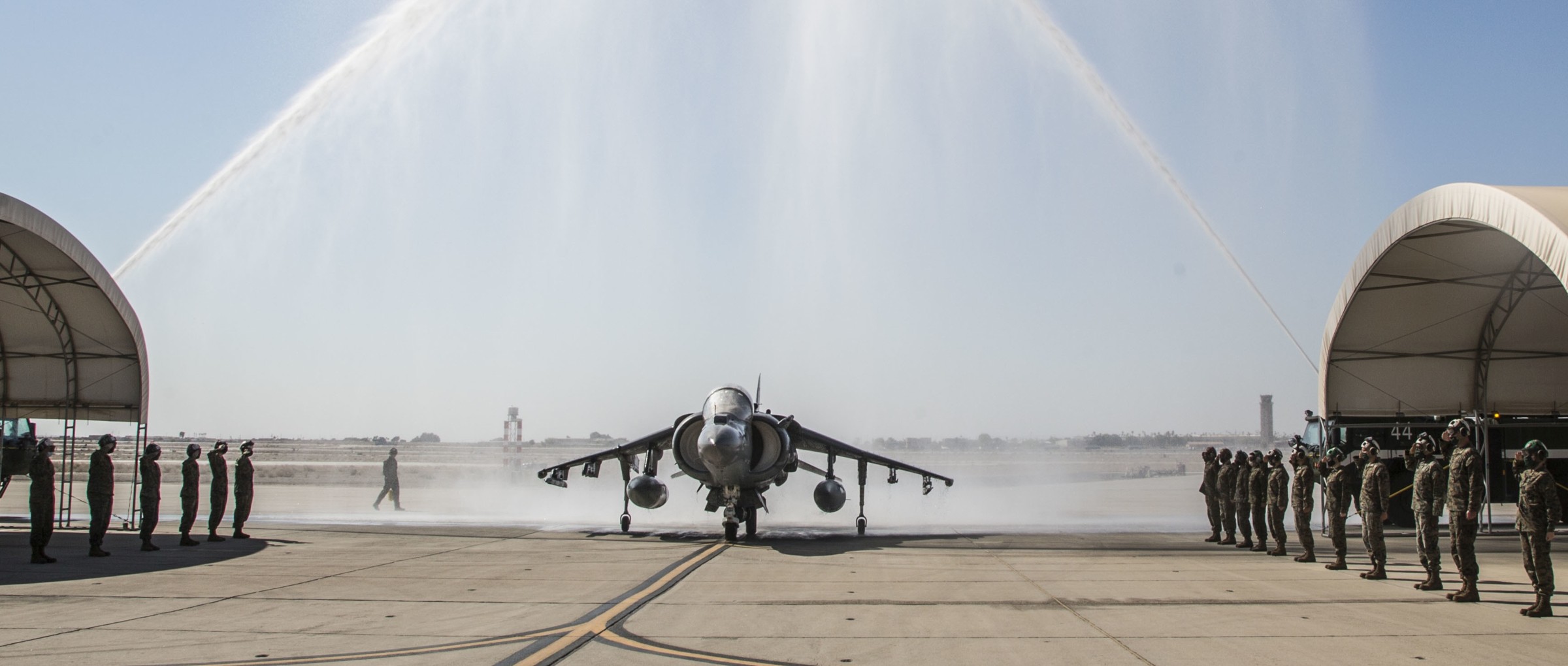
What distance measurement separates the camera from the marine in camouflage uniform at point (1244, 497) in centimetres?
1725

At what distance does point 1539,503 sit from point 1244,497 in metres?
7.23

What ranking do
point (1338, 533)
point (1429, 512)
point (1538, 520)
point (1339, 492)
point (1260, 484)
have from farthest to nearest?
point (1260, 484)
point (1339, 492)
point (1338, 533)
point (1429, 512)
point (1538, 520)

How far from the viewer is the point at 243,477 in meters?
18.1

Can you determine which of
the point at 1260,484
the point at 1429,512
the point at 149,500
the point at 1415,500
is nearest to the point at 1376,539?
the point at 1415,500

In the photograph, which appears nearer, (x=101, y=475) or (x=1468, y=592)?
(x=1468, y=592)

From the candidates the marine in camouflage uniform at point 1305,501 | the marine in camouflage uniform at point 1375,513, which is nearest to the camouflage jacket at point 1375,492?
the marine in camouflage uniform at point 1375,513

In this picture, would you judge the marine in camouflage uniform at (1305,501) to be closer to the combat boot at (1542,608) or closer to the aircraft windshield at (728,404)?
the combat boot at (1542,608)

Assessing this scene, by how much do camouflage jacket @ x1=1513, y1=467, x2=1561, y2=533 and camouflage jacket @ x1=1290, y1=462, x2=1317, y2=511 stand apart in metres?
4.56

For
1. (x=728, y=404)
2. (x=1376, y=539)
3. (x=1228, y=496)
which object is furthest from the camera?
(x=728, y=404)

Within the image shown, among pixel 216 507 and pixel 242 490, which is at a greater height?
pixel 242 490

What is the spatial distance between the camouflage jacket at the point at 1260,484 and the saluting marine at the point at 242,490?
1769 centimetres

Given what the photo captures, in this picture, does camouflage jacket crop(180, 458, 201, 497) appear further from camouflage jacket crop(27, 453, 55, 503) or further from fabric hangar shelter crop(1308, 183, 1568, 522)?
fabric hangar shelter crop(1308, 183, 1568, 522)

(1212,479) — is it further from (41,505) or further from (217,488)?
(41,505)

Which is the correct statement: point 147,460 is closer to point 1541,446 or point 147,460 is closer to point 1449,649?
point 1449,649
